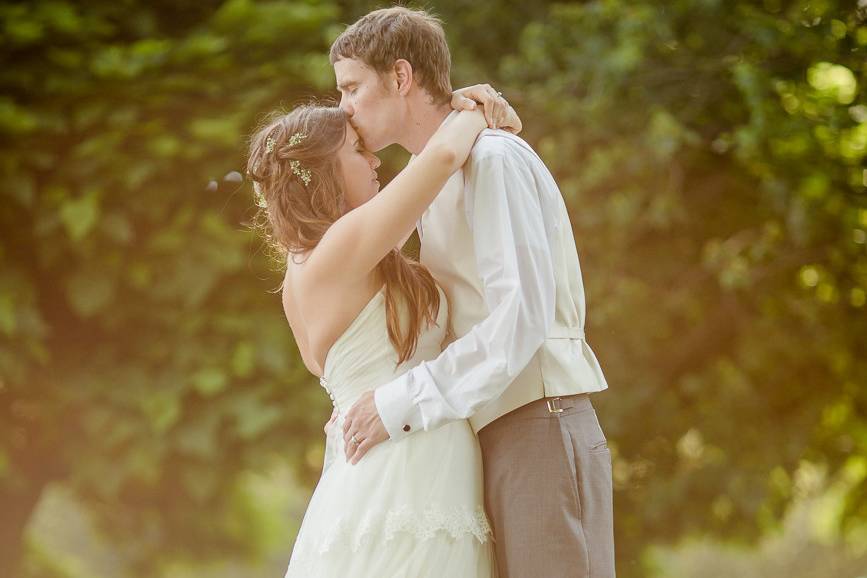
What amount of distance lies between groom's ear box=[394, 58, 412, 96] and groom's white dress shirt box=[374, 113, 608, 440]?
16 centimetres

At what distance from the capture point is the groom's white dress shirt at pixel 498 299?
7.64 ft

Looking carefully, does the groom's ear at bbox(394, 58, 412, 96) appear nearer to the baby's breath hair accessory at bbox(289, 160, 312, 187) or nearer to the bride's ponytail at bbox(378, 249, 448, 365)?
the baby's breath hair accessory at bbox(289, 160, 312, 187)

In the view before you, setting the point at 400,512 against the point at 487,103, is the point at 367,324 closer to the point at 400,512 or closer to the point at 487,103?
the point at 400,512

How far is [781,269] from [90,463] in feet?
15.5

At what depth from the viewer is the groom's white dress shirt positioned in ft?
7.64

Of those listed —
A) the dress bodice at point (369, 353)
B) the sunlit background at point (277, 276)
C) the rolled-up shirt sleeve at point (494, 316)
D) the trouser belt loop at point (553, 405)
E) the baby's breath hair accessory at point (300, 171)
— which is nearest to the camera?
the rolled-up shirt sleeve at point (494, 316)

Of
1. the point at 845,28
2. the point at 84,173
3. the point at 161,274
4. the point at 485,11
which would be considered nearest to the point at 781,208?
the point at 845,28

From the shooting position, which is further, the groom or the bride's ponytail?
the bride's ponytail

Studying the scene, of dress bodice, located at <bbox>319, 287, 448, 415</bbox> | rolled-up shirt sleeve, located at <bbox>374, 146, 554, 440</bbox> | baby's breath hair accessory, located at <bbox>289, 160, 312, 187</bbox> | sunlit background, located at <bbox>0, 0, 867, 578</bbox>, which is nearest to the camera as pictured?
rolled-up shirt sleeve, located at <bbox>374, 146, 554, 440</bbox>

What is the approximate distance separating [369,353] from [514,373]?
1.32 ft

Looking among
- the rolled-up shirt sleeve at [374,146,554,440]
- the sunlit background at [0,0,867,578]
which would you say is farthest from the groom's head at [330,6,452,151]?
the sunlit background at [0,0,867,578]

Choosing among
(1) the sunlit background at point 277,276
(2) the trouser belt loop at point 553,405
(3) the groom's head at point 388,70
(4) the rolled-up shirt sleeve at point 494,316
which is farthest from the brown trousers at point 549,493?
(1) the sunlit background at point 277,276

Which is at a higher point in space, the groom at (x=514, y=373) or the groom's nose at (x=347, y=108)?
the groom's nose at (x=347, y=108)

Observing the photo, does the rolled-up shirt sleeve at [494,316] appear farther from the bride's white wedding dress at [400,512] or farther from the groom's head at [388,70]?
the groom's head at [388,70]
